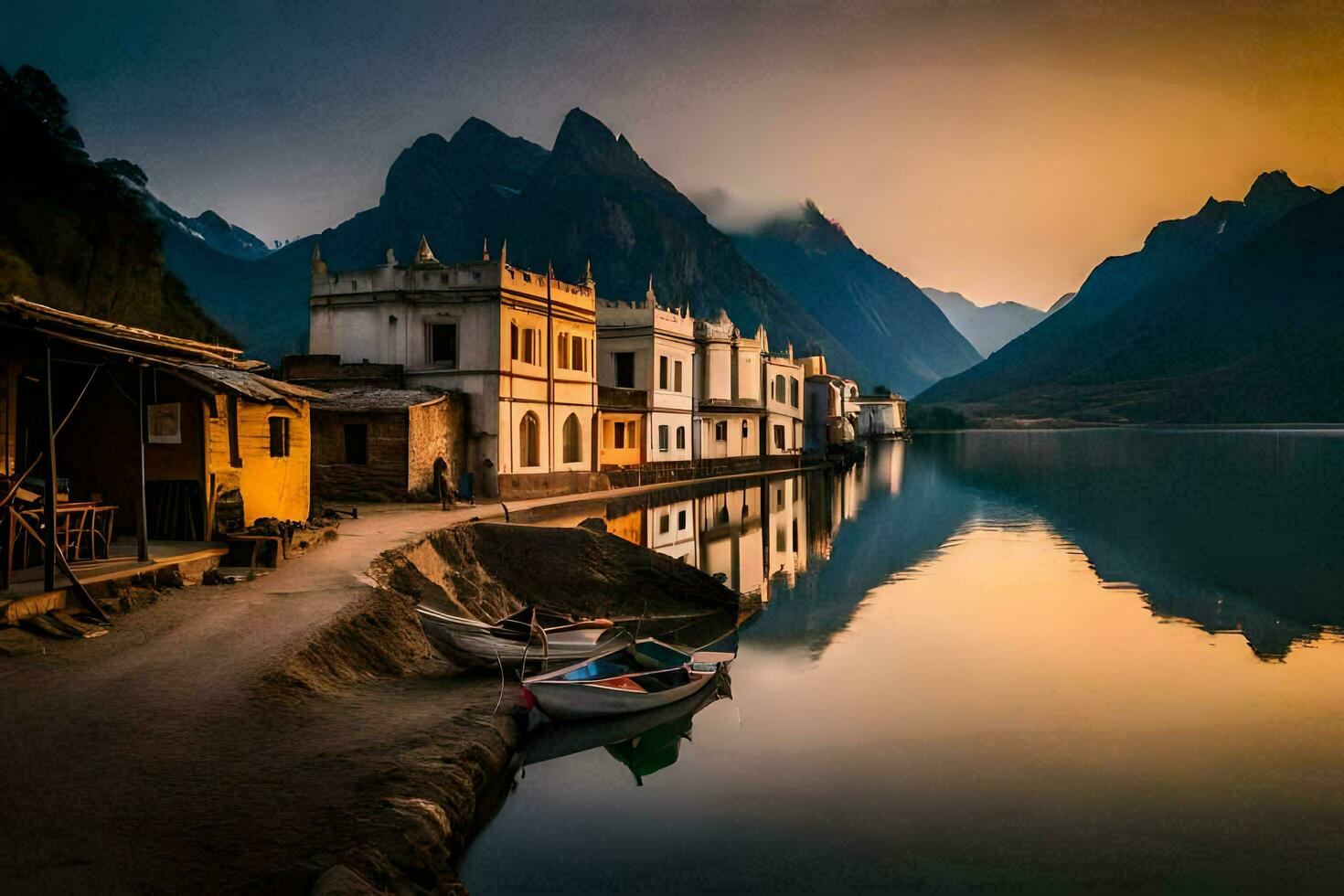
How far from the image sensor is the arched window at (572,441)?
1663 inches

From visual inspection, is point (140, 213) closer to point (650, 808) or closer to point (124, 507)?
point (124, 507)

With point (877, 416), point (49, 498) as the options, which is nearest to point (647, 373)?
point (49, 498)

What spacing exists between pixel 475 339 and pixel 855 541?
57.9ft

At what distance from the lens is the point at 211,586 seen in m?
15.9

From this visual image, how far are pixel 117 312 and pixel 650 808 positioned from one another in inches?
1910

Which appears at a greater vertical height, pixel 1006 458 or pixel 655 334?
pixel 655 334

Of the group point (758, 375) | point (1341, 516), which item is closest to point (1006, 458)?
point (758, 375)

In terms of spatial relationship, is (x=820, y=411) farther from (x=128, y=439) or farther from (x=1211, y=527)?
(x=128, y=439)

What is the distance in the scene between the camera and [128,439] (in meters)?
17.3

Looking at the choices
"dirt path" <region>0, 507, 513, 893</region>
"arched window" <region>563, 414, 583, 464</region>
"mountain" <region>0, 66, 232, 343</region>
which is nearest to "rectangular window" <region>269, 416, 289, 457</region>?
"dirt path" <region>0, 507, 513, 893</region>

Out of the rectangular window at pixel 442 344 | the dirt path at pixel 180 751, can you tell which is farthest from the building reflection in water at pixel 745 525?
the dirt path at pixel 180 751

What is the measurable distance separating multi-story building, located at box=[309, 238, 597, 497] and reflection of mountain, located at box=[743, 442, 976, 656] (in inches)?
500

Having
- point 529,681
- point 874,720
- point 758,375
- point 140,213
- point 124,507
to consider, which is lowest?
point 874,720

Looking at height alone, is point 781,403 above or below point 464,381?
above
